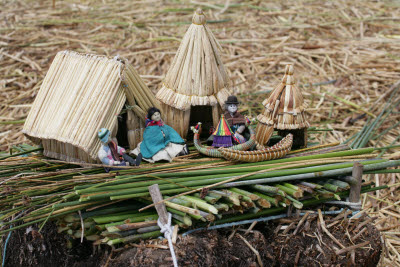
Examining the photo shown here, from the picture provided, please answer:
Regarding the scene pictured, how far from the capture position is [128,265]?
3104 mm

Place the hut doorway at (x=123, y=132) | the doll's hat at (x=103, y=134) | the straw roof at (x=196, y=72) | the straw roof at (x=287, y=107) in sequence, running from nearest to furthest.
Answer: the doll's hat at (x=103, y=134) → the straw roof at (x=287, y=107) → the straw roof at (x=196, y=72) → the hut doorway at (x=123, y=132)

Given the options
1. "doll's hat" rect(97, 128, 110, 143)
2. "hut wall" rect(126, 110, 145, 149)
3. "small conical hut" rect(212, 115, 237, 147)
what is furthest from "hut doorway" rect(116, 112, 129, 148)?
"small conical hut" rect(212, 115, 237, 147)

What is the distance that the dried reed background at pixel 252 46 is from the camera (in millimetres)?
5863

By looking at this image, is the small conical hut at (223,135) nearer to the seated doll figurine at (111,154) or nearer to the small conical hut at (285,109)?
the small conical hut at (285,109)

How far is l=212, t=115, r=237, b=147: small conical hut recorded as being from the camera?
12.4 feet

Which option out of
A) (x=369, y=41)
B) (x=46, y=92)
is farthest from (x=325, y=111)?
(x=46, y=92)

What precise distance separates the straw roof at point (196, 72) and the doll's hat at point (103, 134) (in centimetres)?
68

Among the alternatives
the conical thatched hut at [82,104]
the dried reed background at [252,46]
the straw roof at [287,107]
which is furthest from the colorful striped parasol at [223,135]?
the dried reed background at [252,46]

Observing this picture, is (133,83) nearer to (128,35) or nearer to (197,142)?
(197,142)

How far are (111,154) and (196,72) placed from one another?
1031mm

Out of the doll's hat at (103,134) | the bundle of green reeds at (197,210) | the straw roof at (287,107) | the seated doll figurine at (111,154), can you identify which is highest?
the straw roof at (287,107)

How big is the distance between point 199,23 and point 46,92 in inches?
58.4

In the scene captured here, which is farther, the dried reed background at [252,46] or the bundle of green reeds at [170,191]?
the dried reed background at [252,46]

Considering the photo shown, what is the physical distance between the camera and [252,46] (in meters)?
7.11
